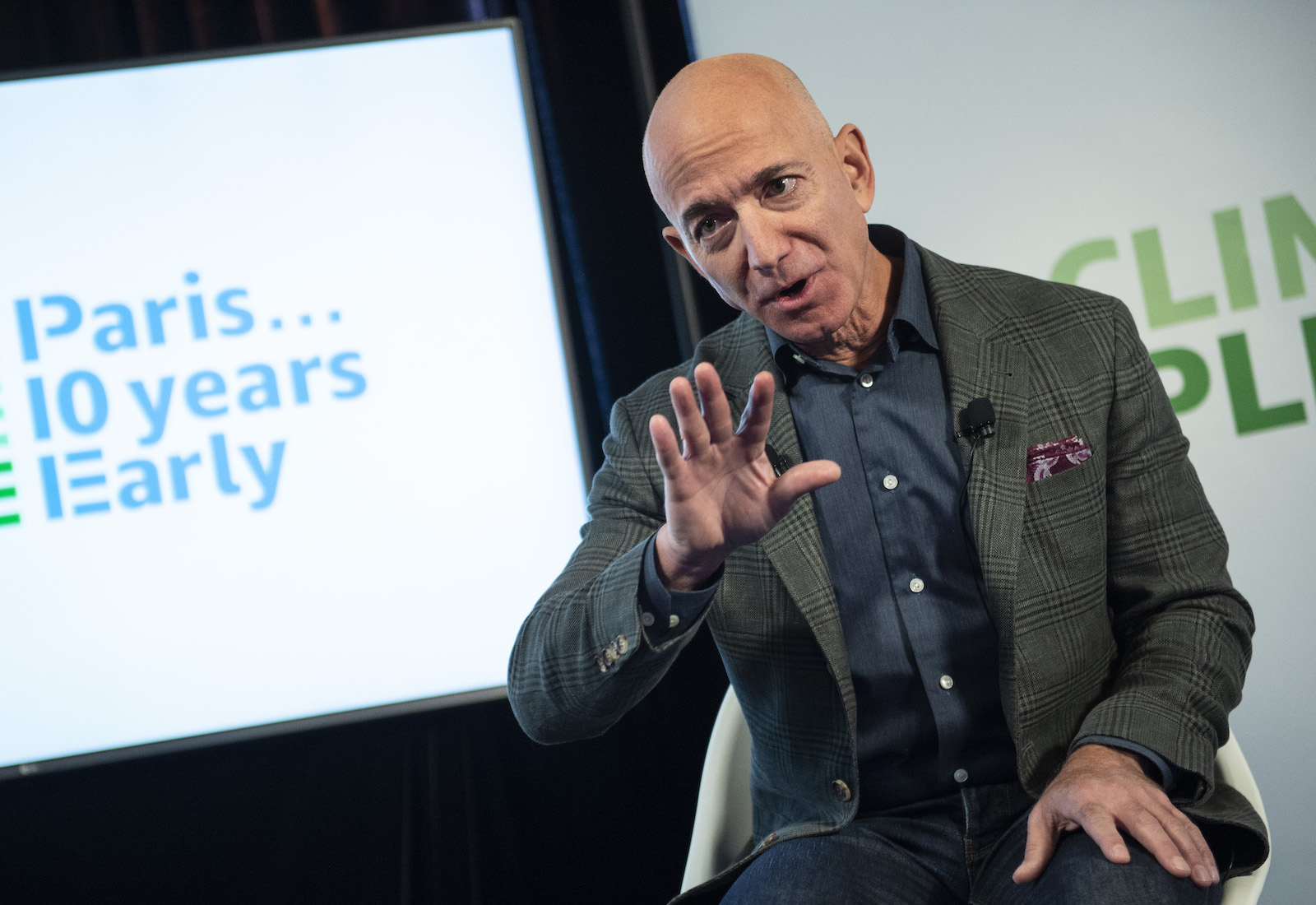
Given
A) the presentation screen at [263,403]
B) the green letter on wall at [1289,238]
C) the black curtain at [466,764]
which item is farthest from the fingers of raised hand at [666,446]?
the green letter on wall at [1289,238]

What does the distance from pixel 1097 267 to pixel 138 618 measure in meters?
2.27

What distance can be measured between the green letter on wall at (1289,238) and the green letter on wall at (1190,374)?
24 centimetres

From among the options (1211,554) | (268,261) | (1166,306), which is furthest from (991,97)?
(268,261)

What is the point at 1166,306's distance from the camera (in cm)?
217

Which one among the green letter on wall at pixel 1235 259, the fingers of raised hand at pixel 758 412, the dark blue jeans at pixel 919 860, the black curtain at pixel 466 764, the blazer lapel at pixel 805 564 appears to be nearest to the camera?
the fingers of raised hand at pixel 758 412

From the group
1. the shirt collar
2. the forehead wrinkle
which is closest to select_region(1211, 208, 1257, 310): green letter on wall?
the shirt collar

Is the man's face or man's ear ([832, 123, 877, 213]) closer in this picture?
the man's face

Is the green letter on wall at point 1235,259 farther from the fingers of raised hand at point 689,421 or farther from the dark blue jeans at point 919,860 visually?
the fingers of raised hand at point 689,421

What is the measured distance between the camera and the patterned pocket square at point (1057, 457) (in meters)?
1.26

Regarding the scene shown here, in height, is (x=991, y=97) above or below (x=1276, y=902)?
above

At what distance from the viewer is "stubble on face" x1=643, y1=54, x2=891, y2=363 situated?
1280mm

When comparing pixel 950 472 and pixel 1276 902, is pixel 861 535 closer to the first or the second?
pixel 950 472

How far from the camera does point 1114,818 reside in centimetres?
100

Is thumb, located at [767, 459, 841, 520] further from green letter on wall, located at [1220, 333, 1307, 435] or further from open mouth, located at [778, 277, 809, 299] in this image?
green letter on wall, located at [1220, 333, 1307, 435]
